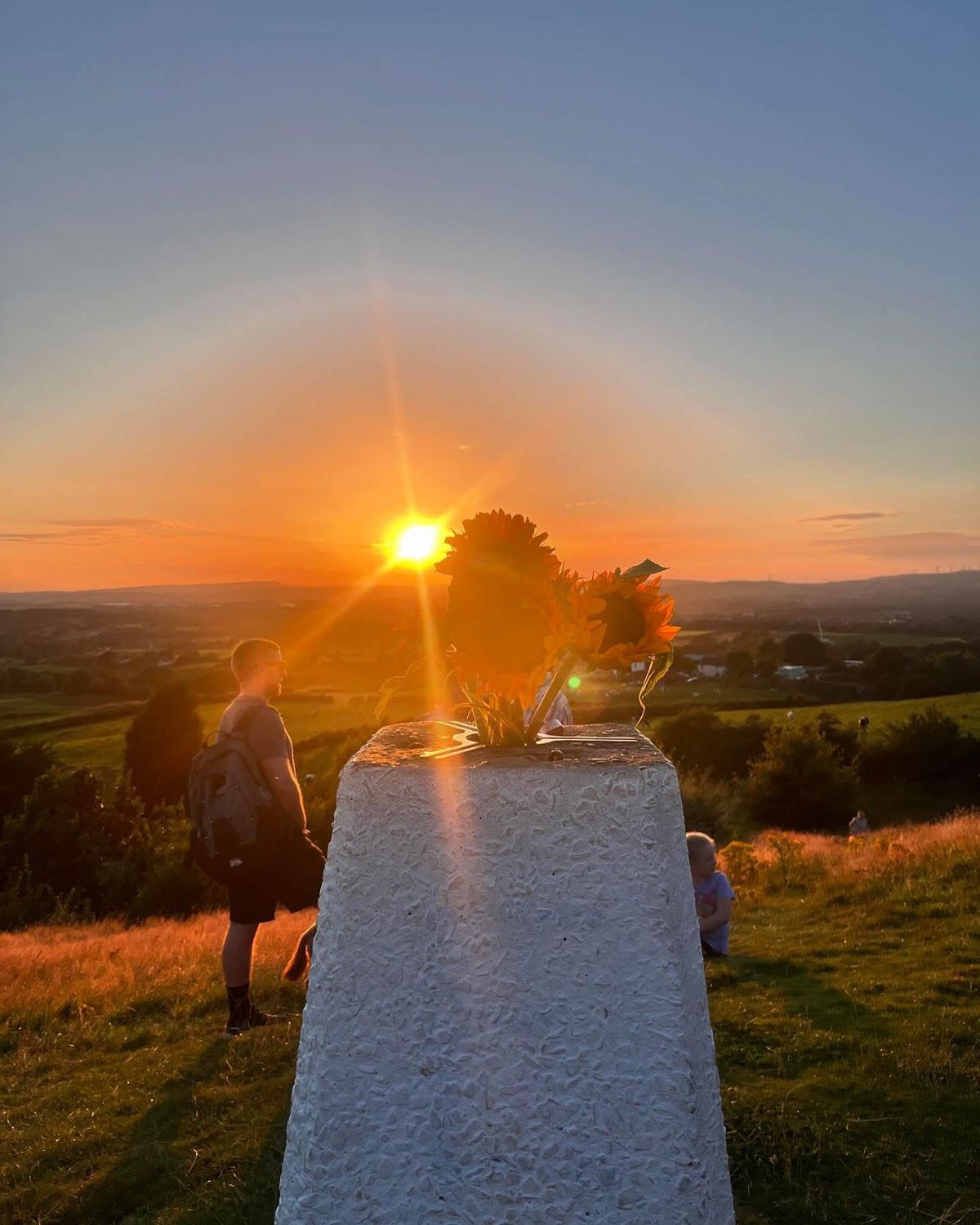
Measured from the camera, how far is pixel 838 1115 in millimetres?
4000

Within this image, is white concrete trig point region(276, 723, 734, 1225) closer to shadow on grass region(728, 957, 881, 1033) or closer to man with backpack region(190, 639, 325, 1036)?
man with backpack region(190, 639, 325, 1036)

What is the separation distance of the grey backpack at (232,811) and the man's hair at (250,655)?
474mm

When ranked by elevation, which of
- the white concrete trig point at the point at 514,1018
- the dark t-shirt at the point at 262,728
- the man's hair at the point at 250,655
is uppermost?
the man's hair at the point at 250,655

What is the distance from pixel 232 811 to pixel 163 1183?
1768 mm

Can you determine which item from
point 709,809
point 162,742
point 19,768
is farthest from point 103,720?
point 709,809

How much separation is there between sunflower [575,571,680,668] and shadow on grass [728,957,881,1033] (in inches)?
146

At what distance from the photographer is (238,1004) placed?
5.59 m

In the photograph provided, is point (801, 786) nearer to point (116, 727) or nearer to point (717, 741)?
point (717, 741)

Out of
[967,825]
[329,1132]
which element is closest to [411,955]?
[329,1132]

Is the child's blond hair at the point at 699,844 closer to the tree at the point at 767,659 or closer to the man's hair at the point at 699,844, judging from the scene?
the man's hair at the point at 699,844

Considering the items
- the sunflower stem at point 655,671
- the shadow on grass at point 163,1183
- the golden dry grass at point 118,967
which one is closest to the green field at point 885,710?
the golden dry grass at point 118,967

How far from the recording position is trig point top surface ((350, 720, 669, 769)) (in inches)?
93.6

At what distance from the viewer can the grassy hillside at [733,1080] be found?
363 cm

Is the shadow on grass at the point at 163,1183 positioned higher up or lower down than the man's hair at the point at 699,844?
lower down
